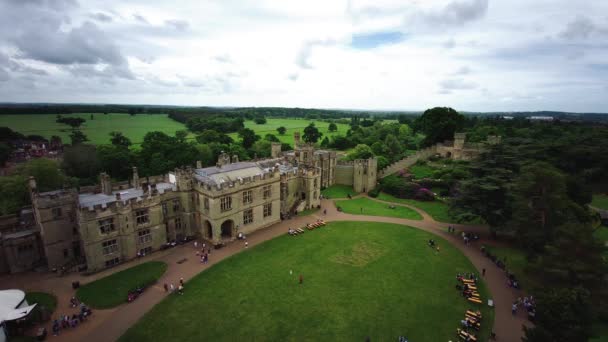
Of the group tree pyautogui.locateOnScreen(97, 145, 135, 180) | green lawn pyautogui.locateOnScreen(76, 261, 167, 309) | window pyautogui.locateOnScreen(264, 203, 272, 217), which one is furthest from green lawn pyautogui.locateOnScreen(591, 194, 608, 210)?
tree pyautogui.locateOnScreen(97, 145, 135, 180)

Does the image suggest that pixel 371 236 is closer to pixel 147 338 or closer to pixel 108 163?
pixel 147 338

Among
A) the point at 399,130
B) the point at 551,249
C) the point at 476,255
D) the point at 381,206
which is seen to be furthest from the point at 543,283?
the point at 399,130

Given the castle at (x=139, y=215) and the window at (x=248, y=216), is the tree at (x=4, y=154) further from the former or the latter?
the window at (x=248, y=216)

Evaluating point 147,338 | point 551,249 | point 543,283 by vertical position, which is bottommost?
point 147,338

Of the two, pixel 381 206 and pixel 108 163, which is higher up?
pixel 108 163

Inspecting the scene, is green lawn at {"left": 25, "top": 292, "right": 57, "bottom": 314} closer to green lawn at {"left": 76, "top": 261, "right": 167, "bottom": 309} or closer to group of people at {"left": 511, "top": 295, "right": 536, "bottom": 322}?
green lawn at {"left": 76, "top": 261, "right": 167, "bottom": 309}

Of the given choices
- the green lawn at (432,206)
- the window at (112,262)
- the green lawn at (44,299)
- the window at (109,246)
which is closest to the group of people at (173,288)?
the window at (112,262)
